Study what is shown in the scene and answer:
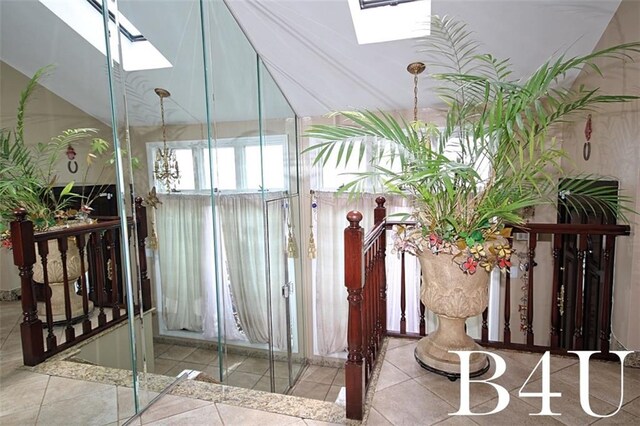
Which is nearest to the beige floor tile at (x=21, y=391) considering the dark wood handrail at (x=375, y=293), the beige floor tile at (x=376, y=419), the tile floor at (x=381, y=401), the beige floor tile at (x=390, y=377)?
the tile floor at (x=381, y=401)

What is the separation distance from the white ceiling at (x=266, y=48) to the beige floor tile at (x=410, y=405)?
6.16ft

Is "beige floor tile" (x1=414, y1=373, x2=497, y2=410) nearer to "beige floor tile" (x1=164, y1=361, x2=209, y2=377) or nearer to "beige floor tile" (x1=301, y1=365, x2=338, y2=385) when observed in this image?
"beige floor tile" (x1=164, y1=361, x2=209, y2=377)

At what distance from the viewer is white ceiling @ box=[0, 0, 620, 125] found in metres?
1.49

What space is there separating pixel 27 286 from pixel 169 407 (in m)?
0.89

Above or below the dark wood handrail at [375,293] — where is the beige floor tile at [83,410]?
below

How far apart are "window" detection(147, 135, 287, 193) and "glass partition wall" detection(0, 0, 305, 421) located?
1 centimetres

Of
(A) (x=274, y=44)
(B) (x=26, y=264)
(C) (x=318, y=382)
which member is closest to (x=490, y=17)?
(A) (x=274, y=44)

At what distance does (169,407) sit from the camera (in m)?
1.84

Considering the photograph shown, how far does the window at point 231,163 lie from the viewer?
2.42 m

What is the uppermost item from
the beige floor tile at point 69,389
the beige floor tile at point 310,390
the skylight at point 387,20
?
the skylight at point 387,20

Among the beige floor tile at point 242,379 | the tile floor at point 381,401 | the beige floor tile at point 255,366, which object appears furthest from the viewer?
the beige floor tile at point 255,366

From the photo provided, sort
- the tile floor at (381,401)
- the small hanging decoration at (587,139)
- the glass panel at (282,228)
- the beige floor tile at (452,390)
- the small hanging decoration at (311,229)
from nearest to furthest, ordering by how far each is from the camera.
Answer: the tile floor at (381,401) < the beige floor tile at (452,390) < the small hanging decoration at (587,139) < the glass panel at (282,228) < the small hanging decoration at (311,229)

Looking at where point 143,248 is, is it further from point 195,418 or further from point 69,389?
point 195,418

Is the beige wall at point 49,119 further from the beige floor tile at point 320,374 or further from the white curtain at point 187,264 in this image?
the beige floor tile at point 320,374
